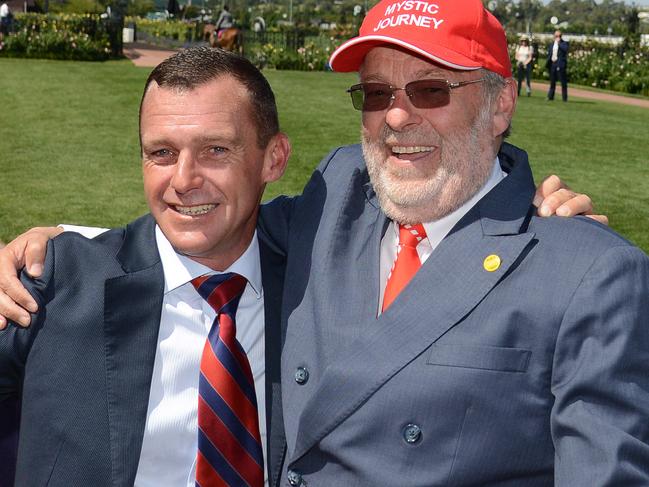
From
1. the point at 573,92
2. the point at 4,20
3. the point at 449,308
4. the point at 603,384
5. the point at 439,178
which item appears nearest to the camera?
the point at 603,384

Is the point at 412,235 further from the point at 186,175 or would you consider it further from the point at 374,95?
the point at 186,175

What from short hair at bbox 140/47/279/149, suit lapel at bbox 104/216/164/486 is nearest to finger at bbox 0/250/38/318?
suit lapel at bbox 104/216/164/486

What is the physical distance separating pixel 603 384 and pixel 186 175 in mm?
1523

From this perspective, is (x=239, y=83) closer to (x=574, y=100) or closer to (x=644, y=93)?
(x=574, y=100)

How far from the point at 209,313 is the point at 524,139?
1503 cm

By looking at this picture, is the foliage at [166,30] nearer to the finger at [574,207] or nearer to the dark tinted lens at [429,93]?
the dark tinted lens at [429,93]

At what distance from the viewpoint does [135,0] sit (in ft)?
383

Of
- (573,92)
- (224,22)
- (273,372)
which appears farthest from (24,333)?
(573,92)

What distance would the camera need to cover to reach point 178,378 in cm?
291

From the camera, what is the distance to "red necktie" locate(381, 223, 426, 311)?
2.93 m

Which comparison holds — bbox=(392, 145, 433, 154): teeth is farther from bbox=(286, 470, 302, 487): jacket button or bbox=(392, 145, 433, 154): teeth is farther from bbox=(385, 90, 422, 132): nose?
bbox=(286, 470, 302, 487): jacket button

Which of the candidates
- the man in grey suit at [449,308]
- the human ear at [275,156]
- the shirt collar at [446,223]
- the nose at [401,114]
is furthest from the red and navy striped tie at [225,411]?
the nose at [401,114]

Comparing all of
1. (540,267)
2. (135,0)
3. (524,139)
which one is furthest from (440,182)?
(135,0)

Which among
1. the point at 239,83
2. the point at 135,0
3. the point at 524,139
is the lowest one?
the point at 524,139
